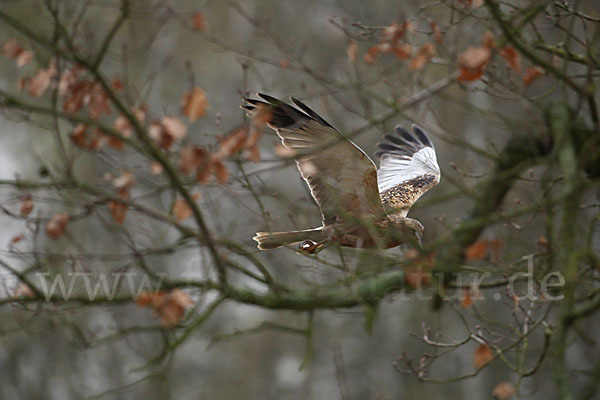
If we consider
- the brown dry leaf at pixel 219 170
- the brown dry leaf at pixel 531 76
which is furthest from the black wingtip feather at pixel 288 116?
the brown dry leaf at pixel 219 170

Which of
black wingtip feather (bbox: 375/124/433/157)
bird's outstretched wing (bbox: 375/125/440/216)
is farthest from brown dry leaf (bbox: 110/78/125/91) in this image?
black wingtip feather (bbox: 375/124/433/157)

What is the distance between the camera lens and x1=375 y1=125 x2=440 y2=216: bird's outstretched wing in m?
6.65

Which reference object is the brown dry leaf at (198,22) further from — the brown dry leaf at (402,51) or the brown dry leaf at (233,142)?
the brown dry leaf at (233,142)

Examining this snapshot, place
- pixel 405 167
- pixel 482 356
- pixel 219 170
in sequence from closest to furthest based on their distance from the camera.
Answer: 1. pixel 219 170
2. pixel 482 356
3. pixel 405 167

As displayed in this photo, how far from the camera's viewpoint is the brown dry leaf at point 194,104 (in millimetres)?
4414

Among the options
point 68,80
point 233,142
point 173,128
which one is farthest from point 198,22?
point 233,142

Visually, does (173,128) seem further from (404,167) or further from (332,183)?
(404,167)

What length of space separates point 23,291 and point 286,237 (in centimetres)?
162

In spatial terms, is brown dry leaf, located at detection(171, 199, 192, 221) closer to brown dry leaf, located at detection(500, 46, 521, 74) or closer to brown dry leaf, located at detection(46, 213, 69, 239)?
brown dry leaf, located at detection(46, 213, 69, 239)

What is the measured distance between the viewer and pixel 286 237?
556 centimetres

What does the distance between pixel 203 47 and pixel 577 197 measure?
18.6 metres

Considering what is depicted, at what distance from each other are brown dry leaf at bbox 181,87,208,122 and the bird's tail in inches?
48.1

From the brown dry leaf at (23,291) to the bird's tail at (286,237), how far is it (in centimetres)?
136

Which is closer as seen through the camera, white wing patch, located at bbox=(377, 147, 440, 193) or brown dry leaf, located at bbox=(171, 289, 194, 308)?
brown dry leaf, located at bbox=(171, 289, 194, 308)
